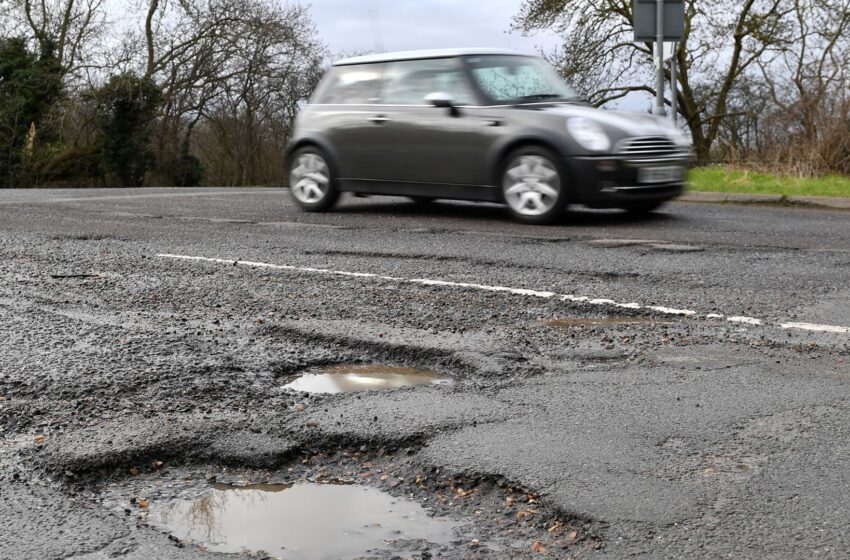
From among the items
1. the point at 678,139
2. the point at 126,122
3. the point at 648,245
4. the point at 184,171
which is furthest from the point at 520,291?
the point at 184,171

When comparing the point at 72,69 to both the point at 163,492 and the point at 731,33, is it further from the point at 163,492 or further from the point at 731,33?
the point at 163,492

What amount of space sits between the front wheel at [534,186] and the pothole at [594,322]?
4440 mm

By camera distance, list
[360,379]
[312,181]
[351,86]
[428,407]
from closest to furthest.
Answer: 1. [428,407]
2. [360,379]
3. [351,86]
4. [312,181]

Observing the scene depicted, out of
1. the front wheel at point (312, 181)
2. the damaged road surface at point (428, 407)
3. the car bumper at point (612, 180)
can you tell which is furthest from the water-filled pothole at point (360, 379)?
the front wheel at point (312, 181)

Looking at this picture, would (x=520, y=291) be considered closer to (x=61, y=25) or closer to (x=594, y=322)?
(x=594, y=322)

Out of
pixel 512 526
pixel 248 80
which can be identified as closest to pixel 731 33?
pixel 248 80

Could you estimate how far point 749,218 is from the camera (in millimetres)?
10414

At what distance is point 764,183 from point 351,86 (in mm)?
6646

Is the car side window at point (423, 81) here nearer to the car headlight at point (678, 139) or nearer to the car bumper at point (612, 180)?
the car bumper at point (612, 180)

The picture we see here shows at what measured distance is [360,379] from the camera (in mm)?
4281

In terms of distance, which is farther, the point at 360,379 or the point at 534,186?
the point at 534,186

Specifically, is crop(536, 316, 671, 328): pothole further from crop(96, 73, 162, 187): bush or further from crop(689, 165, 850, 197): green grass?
crop(96, 73, 162, 187): bush

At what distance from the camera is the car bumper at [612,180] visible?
953 cm

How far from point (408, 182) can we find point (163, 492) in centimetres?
792
